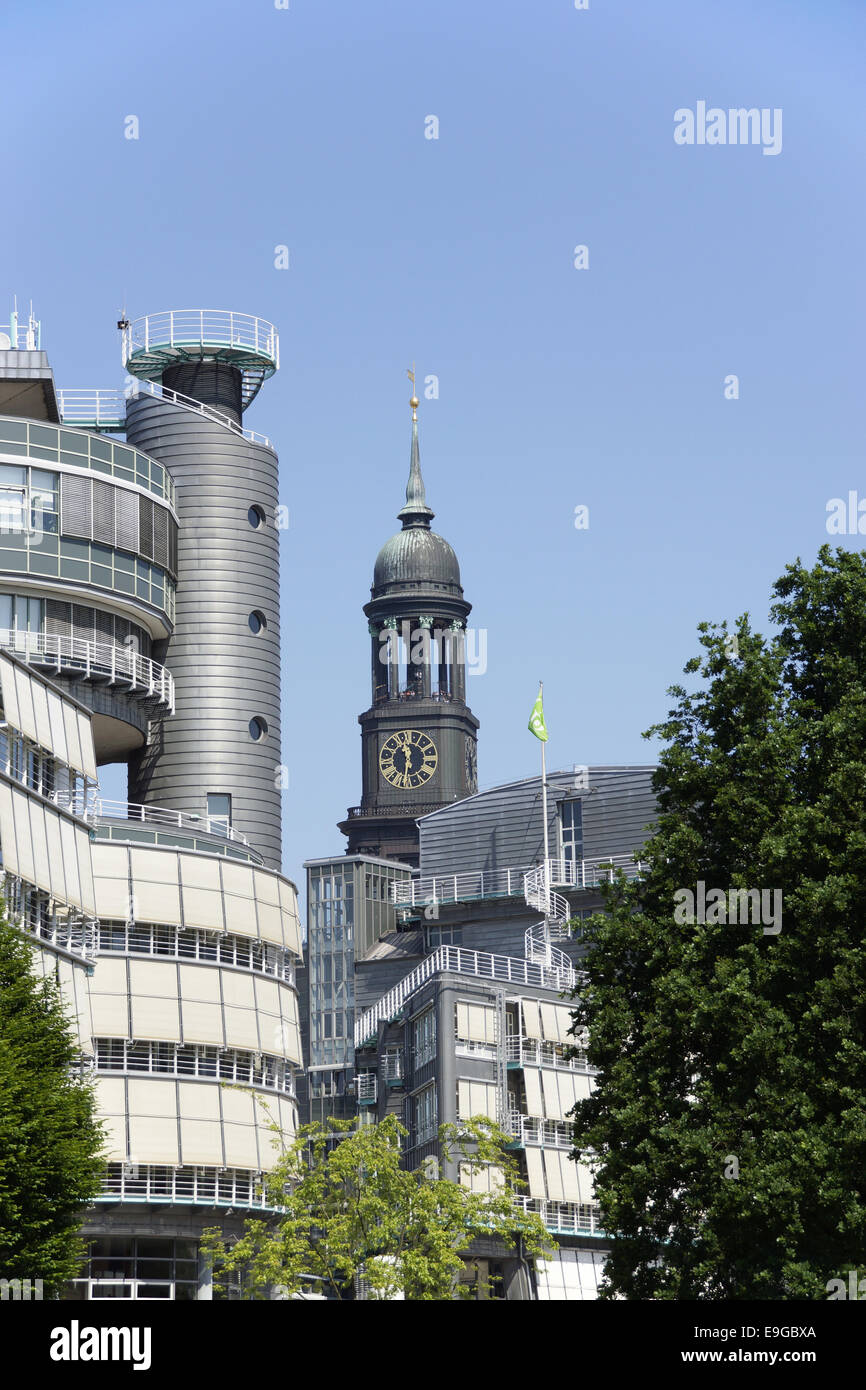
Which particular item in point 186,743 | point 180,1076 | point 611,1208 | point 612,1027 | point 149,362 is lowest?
point 611,1208

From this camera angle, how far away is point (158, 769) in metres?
101

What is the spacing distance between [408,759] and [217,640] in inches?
3401

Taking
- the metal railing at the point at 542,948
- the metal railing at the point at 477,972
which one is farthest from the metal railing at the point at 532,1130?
the metal railing at the point at 542,948

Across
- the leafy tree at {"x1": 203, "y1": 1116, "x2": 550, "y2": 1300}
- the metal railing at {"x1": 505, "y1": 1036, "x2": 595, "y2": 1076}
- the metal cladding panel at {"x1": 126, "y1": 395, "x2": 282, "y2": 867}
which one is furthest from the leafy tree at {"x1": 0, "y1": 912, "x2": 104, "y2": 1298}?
the metal cladding panel at {"x1": 126, "y1": 395, "x2": 282, "y2": 867}

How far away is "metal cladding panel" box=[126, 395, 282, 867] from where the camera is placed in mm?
100562

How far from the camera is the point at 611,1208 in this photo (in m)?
39.7

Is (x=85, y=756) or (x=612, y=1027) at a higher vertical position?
(x=85, y=756)

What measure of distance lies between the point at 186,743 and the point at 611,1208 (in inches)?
2501

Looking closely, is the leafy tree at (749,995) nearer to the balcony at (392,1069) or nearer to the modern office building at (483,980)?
the modern office building at (483,980)

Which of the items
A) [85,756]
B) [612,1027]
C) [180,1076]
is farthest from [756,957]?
[180,1076]

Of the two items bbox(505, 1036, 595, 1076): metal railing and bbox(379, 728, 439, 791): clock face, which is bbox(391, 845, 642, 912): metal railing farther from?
bbox(379, 728, 439, 791): clock face

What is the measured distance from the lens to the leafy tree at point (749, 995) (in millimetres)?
36906
